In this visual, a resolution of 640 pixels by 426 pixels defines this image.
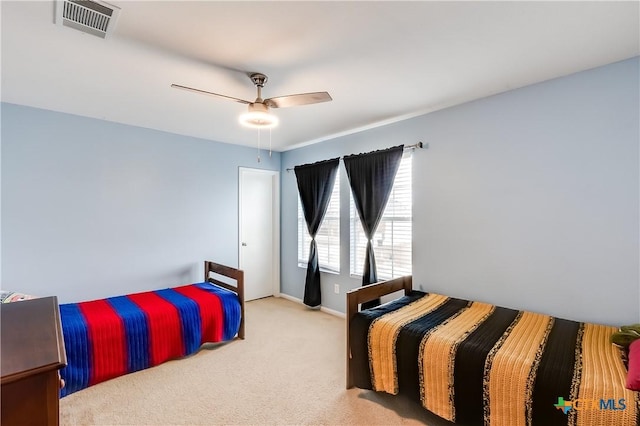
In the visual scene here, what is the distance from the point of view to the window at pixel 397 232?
329 cm

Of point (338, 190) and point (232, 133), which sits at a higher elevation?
point (232, 133)

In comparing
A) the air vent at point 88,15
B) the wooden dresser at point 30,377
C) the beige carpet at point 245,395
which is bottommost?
the beige carpet at point 245,395

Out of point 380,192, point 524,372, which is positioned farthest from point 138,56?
point 524,372

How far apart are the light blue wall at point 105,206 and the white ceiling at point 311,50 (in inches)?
16.4

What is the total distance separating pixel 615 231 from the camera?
2117 millimetres

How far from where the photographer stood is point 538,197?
2426 mm

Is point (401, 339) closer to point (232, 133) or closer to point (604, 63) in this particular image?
point (604, 63)

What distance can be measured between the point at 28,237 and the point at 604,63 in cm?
494

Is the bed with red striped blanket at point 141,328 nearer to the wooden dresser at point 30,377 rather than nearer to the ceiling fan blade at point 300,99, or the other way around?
the wooden dresser at point 30,377

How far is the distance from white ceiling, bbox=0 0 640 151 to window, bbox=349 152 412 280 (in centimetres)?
80

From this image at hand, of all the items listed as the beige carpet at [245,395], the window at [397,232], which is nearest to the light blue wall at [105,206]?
the beige carpet at [245,395]

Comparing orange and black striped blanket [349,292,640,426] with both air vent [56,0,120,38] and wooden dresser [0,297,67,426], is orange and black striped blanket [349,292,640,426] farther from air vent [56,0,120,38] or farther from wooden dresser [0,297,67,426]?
air vent [56,0,120,38]

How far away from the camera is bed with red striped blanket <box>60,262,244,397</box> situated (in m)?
2.35

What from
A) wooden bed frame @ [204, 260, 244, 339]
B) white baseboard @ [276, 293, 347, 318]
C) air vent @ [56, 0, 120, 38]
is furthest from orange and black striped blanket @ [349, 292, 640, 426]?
air vent @ [56, 0, 120, 38]
